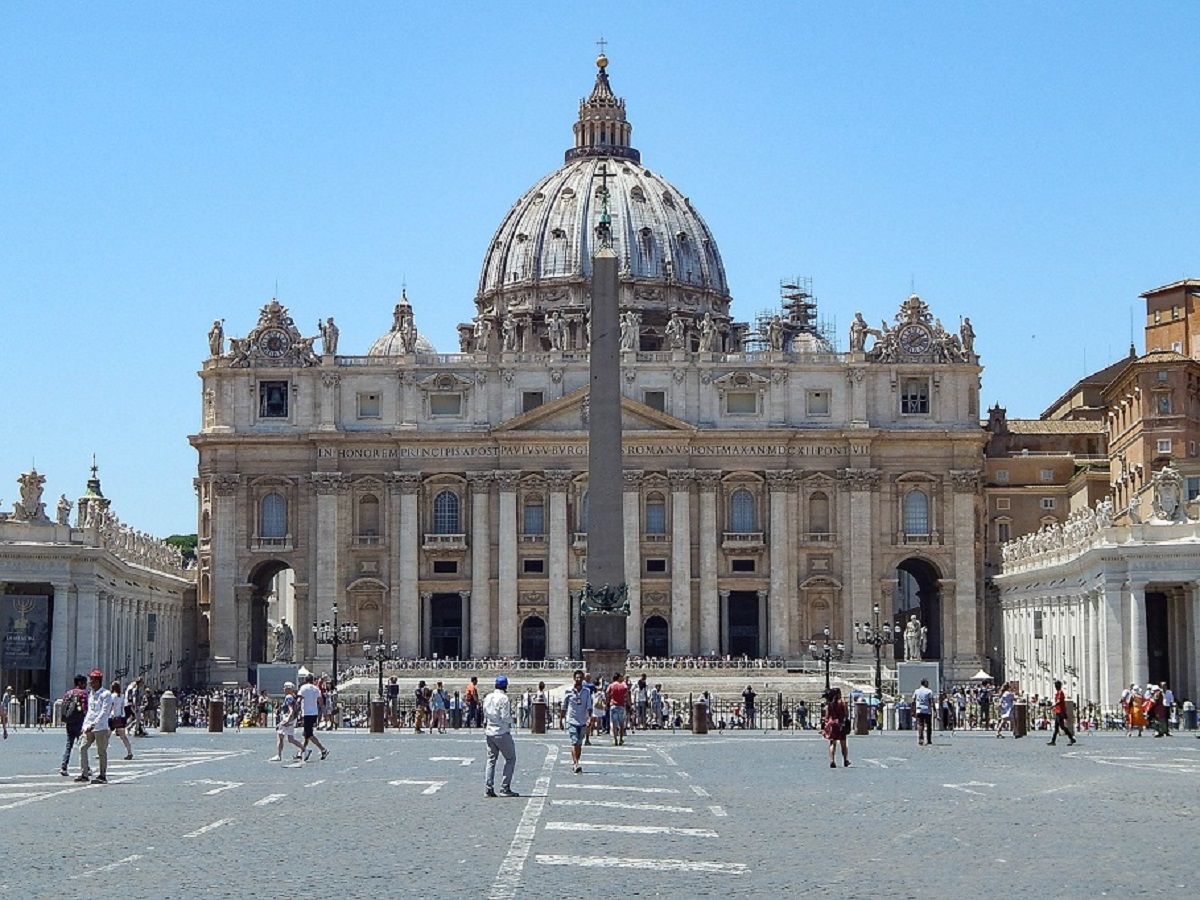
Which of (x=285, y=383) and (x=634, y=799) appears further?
(x=285, y=383)

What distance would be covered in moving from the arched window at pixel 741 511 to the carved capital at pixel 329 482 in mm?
18061

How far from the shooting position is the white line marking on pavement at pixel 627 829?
22625mm

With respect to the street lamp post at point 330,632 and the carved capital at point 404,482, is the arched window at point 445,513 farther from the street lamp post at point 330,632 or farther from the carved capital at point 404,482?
the street lamp post at point 330,632

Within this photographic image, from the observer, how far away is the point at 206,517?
103 meters

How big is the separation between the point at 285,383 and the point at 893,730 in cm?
5127

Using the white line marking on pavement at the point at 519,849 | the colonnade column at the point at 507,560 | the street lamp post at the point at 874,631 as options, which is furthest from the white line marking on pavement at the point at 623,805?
the colonnade column at the point at 507,560

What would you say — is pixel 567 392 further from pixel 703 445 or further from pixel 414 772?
pixel 414 772

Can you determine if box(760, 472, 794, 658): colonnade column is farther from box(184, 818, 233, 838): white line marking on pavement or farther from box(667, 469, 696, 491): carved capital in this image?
box(184, 818, 233, 838): white line marking on pavement

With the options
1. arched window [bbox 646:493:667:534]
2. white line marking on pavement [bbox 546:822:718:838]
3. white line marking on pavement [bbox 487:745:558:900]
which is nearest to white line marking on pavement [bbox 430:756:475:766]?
white line marking on pavement [bbox 487:745:558:900]

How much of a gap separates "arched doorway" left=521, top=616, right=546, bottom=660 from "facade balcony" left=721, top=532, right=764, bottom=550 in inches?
374

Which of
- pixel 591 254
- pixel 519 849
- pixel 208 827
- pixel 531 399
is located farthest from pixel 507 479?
pixel 519 849

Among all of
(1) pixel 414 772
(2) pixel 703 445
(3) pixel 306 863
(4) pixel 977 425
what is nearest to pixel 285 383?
(2) pixel 703 445

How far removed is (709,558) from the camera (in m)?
101

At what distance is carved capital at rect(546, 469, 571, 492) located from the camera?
10062 cm
